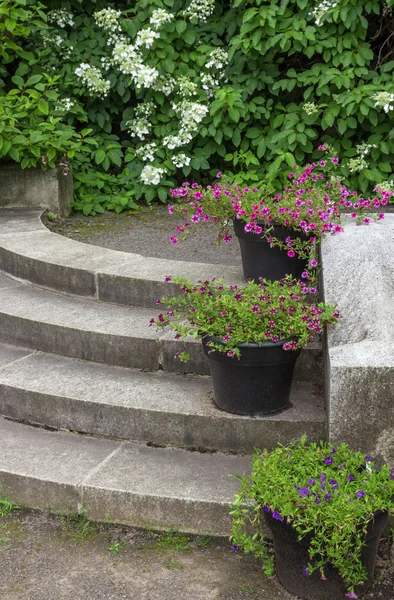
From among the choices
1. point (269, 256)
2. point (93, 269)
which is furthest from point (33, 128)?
point (269, 256)

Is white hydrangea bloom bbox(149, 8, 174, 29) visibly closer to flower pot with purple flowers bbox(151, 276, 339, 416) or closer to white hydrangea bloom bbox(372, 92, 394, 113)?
white hydrangea bloom bbox(372, 92, 394, 113)

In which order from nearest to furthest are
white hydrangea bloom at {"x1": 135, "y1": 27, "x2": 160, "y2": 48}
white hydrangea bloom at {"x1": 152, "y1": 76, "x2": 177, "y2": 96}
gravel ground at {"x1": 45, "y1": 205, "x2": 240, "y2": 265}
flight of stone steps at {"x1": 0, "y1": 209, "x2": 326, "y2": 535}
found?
flight of stone steps at {"x1": 0, "y1": 209, "x2": 326, "y2": 535}
gravel ground at {"x1": 45, "y1": 205, "x2": 240, "y2": 265}
white hydrangea bloom at {"x1": 135, "y1": 27, "x2": 160, "y2": 48}
white hydrangea bloom at {"x1": 152, "y1": 76, "x2": 177, "y2": 96}

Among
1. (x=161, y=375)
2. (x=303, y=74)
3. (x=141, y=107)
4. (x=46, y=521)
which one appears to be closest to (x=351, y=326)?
(x=161, y=375)

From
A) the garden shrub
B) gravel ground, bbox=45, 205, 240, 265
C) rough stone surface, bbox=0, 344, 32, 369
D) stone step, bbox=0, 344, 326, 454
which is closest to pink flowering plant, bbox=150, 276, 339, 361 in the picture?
stone step, bbox=0, 344, 326, 454

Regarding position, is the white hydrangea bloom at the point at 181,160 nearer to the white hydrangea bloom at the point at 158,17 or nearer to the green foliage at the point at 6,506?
the white hydrangea bloom at the point at 158,17

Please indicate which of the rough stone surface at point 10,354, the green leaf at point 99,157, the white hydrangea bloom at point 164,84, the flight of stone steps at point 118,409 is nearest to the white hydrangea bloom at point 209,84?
the white hydrangea bloom at point 164,84

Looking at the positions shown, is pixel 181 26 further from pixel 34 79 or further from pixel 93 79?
pixel 34 79

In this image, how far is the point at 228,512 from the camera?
3271mm

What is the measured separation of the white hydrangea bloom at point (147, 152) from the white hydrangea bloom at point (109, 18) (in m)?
0.95

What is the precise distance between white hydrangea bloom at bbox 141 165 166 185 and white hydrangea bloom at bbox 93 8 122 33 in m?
1.17

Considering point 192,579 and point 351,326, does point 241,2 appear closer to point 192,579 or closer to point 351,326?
point 351,326

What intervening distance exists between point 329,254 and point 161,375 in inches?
39.7

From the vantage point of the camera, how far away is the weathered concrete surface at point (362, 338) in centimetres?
306

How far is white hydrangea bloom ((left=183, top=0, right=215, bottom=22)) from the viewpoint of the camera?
6.32m
